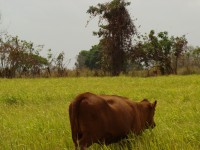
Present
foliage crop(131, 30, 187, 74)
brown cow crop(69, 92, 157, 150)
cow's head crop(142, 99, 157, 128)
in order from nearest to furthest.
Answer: brown cow crop(69, 92, 157, 150) < cow's head crop(142, 99, 157, 128) < foliage crop(131, 30, 187, 74)

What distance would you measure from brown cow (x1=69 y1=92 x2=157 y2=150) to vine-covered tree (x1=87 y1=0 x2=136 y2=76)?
2688cm

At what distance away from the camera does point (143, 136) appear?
479cm

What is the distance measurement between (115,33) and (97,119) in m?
27.9

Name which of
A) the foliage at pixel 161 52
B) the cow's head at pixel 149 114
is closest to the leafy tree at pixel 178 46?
the foliage at pixel 161 52

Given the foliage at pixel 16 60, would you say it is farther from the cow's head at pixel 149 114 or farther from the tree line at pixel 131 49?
the cow's head at pixel 149 114

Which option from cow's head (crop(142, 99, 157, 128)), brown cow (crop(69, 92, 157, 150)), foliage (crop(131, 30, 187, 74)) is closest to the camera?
brown cow (crop(69, 92, 157, 150))

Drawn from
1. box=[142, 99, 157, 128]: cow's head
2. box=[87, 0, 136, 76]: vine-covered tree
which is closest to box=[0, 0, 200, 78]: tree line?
box=[87, 0, 136, 76]: vine-covered tree

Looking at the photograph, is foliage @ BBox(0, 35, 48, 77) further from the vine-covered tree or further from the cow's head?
the cow's head

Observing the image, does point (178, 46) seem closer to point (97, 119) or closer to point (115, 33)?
point (115, 33)

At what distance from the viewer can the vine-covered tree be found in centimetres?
3130

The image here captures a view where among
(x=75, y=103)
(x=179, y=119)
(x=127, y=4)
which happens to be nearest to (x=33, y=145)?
(x=75, y=103)

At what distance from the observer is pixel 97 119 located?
3.94m

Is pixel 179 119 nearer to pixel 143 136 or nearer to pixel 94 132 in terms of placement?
pixel 143 136

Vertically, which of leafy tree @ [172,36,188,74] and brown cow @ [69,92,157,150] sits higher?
leafy tree @ [172,36,188,74]
